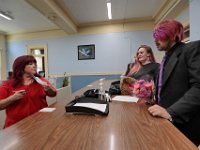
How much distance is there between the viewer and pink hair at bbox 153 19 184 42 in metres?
1.14

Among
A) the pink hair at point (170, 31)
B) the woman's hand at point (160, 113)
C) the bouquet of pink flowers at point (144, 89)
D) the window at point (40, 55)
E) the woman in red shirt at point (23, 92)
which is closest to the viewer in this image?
the woman's hand at point (160, 113)

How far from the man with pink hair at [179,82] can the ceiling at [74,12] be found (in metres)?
3.36

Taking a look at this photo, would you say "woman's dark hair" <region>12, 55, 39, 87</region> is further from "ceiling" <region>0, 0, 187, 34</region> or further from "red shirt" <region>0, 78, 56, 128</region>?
"ceiling" <region>0, 0, 187, 34</region>

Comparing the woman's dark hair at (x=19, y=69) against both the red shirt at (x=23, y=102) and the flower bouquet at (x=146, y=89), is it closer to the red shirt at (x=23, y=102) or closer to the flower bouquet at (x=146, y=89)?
the red shirt at (x=23, y=102)

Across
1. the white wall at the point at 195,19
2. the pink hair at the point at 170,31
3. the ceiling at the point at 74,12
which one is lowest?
the pink hair at the point at 170,31

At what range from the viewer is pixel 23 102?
1683mm

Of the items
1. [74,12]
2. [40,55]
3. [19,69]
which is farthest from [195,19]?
[40,55]

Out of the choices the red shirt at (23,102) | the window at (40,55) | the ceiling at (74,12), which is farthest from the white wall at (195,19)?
the window at (40,55)

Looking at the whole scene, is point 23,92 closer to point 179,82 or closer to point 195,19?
point 179,82

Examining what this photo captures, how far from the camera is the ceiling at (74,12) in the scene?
4.47 metres

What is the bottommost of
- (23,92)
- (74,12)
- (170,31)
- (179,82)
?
(23,92)

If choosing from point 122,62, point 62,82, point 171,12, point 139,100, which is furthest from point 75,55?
point 139,100

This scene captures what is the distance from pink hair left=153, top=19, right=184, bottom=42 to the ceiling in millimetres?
3310

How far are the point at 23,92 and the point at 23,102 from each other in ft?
0.52
